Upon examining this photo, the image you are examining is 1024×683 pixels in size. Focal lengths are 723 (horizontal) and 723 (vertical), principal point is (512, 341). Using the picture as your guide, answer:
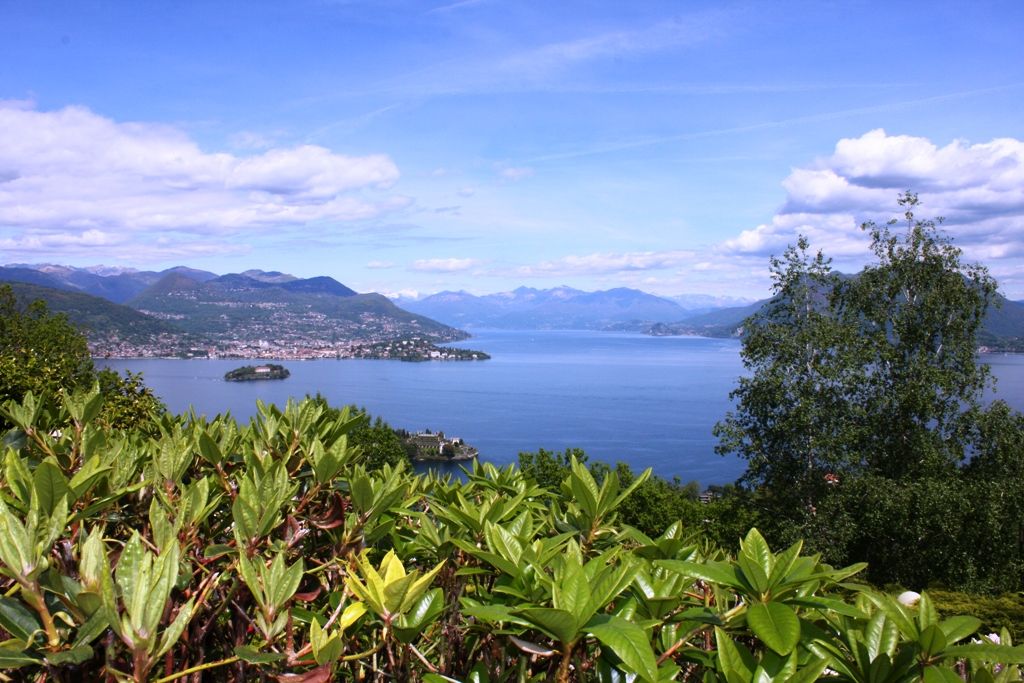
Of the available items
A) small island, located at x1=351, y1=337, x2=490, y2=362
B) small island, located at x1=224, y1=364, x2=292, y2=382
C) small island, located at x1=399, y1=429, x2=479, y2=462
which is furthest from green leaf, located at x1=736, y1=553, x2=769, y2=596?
small island, located at x1=351, y1=337, x2=490, y2=362

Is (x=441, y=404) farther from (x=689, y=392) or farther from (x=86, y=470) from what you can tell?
(x=86, y=470)

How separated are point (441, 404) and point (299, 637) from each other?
61.6 meters

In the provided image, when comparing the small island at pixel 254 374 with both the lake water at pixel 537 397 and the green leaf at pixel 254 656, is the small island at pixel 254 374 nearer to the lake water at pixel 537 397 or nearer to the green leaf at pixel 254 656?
the lake water at pixel 537 397

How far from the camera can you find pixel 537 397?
67188 mm

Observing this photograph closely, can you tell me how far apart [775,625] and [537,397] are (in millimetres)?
66228

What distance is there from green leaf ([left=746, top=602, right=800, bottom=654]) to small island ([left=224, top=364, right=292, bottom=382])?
8231cm

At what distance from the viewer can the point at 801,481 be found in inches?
506

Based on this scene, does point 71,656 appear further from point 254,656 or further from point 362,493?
point 362,493

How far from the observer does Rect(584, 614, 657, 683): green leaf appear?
106 cm

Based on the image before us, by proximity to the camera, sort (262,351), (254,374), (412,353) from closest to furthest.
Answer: (254,374), (412,353), (262,351)

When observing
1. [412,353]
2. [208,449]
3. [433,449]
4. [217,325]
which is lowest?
[433,449]

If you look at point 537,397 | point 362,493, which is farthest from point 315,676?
point 537,397

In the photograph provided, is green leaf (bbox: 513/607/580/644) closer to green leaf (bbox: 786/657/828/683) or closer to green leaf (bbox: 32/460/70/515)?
green leaf (bbox: 786/657/828/683)

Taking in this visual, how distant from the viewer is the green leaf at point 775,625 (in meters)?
1.12
